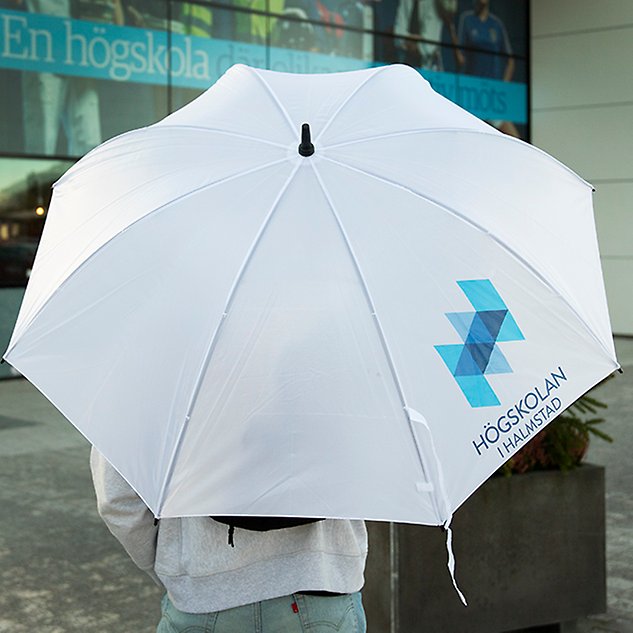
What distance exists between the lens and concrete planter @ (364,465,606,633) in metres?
4.84

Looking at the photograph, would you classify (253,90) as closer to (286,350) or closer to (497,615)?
(286,350)

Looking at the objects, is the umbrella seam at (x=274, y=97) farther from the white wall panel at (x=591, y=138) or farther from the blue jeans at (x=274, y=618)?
the white wall panel at (x=591, y=138)

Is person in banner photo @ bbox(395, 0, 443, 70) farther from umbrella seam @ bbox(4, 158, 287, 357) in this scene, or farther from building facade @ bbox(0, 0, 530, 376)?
umbrella seam @ bbox(4, 158, 287, 357)

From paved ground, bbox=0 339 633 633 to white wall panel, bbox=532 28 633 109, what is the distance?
13.0m

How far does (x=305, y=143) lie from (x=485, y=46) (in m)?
21.1

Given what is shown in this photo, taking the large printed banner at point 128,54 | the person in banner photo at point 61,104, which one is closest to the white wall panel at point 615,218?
the large printed banner at point 128,54

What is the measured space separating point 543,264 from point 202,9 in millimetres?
16336

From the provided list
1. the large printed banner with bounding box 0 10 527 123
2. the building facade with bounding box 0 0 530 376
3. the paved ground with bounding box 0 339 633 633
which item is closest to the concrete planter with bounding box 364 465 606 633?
the paved ground with bounding box 0 339 633 633

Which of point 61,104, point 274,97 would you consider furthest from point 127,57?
point 274,97

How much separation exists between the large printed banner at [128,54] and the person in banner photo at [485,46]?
2610 millimetres

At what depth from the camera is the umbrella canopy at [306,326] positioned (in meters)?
2.22

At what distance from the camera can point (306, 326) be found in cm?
225

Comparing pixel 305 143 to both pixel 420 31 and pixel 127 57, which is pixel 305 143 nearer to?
pixel 127 57

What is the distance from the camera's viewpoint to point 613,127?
22.3 m
